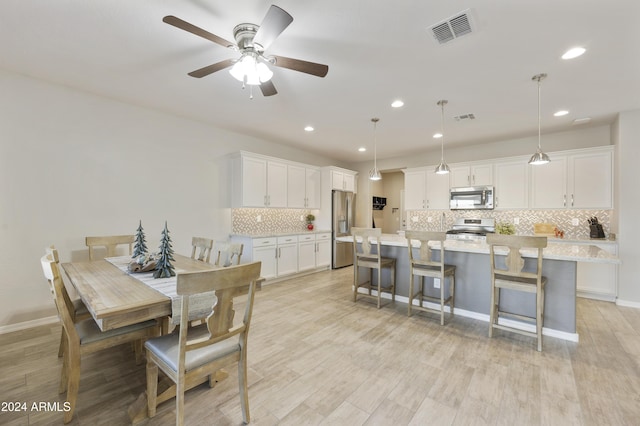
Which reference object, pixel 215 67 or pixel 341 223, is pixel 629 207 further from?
pixel 215 67

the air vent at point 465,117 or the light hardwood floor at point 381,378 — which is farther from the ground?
the air vent at point 465,117

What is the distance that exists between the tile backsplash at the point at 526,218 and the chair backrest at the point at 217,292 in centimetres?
544

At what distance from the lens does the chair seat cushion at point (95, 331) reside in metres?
1.80

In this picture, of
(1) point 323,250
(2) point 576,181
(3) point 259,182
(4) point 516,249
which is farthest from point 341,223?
(2) point 576,181

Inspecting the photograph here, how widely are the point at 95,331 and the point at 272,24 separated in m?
2.36

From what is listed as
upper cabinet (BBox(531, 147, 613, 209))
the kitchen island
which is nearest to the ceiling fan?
the kitchen island

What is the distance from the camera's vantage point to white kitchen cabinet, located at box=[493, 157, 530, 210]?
5.01 meters

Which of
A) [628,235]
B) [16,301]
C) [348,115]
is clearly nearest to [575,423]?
[628,235]

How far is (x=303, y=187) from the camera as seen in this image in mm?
5996

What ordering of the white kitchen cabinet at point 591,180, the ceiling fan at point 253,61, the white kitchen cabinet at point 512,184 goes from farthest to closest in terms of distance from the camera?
the white kitchen cabinet at point 512,184, the white kitchen cabinet at point 591,180, the ceiling fan at point 253,61

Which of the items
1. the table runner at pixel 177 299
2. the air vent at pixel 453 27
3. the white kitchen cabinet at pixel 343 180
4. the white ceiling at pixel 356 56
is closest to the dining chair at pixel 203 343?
the table runner at pixel 177 299

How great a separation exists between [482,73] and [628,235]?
11.0 ft

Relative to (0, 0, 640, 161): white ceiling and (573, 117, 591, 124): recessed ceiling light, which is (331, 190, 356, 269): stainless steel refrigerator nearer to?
(0, 0, 640, 161): white ceiling

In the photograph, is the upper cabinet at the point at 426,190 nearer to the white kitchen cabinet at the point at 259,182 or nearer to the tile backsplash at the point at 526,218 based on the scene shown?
the tile backsplash at the point at 526,218
